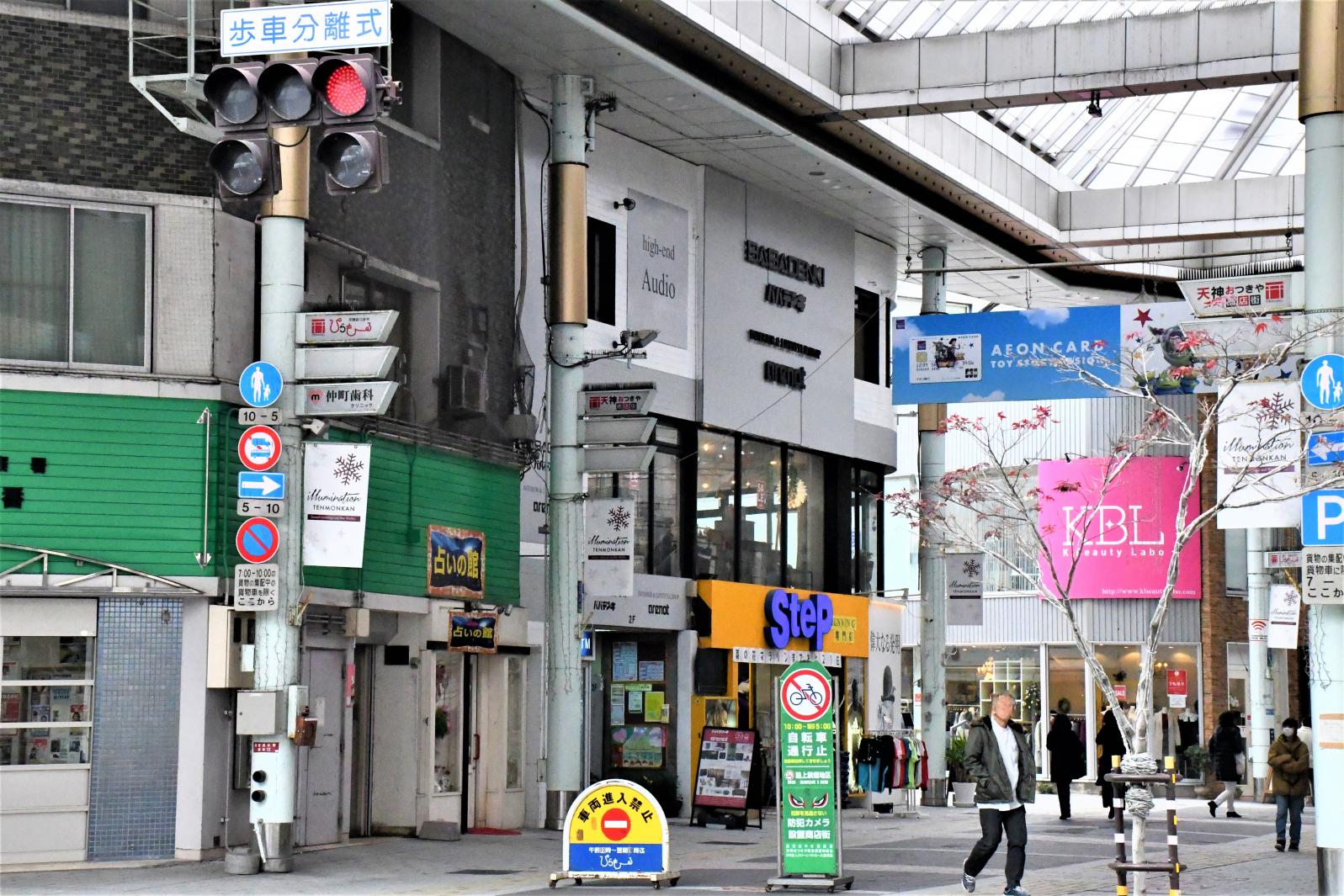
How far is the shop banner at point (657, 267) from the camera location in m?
29.0

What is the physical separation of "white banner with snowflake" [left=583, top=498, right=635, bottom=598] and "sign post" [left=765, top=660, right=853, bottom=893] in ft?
26.9

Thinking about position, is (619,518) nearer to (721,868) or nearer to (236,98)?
(721,868)

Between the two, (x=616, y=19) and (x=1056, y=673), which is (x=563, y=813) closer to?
(x=616, y=19)

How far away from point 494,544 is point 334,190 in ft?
41.3

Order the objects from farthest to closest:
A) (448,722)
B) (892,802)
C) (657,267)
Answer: (892,802), (657,267), (448,722)

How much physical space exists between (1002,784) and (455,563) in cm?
989

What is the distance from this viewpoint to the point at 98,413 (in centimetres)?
1912

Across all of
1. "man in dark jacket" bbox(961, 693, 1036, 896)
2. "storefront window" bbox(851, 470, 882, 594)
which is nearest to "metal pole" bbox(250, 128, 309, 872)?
"man in dark jacket" bbox(961, 693, 1036, 896)

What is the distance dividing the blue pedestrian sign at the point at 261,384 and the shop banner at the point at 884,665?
19013mm

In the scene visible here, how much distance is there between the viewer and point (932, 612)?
3509 cm

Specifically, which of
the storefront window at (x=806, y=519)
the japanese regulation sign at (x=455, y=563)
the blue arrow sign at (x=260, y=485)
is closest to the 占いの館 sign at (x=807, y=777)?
the blue arrow sign at (x=260, y=485)

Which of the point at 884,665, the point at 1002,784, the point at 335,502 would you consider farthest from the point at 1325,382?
the point at 884,665

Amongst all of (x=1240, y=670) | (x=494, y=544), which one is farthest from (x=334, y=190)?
(x=1240, y=670)

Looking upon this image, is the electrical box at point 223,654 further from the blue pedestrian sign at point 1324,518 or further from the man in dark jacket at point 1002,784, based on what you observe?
the blue pedestrian sign at point 1324,518
